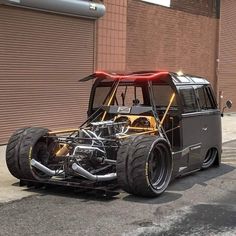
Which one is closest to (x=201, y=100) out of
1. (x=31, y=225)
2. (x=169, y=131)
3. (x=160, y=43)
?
(x=169, y=131)

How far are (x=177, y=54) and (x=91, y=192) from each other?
42.7ft

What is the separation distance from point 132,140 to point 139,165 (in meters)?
0.40

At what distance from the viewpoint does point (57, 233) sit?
6.16m

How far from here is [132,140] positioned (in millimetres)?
7801

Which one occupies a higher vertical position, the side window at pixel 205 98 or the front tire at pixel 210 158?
the side window at pixel 205 98

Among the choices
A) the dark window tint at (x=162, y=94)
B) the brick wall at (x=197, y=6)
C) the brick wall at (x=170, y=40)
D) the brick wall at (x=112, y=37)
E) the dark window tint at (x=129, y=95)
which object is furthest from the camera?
the brick wall at (x=197, y=6)

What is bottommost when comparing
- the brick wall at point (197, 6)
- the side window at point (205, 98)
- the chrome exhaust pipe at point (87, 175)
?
the chrome exhaust pipe at point (87, 175)

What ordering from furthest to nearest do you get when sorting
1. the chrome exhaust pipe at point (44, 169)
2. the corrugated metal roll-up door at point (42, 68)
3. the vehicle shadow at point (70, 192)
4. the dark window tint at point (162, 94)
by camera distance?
the corrugated metal roll-up door at point (42, 68) < the dark window tint at point (162, 94) < the chrome exhaust pipe at point (44, 169) < the vehicle shadow at point (70, 192)

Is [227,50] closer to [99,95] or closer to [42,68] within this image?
[42,68]

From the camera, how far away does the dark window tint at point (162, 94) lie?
955cm

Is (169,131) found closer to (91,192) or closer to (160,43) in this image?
(91,192)

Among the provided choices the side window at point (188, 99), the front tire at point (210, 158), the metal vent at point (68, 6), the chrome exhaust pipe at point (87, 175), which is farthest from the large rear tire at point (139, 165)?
the metal vent at point (68, 6)

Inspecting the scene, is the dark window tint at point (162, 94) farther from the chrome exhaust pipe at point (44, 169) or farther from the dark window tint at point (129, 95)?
the chrome exhaust pipe at point (44, 169)

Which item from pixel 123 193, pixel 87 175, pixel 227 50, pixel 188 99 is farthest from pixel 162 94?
pixel 227 50
